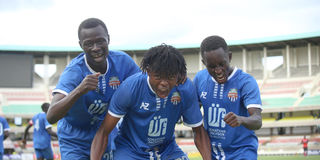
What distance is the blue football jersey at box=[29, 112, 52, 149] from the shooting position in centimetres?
1316

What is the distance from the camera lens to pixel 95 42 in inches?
190

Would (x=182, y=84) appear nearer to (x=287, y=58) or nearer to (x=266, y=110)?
(x=266, y=110)

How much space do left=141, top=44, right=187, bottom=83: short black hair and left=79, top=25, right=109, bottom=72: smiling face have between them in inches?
26.0

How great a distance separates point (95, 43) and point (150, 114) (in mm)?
1034

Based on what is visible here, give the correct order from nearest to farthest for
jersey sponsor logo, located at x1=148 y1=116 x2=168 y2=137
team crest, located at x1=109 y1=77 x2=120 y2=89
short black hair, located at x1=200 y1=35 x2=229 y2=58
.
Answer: jersey sponsor logo, located at x1=148 y1=116 x2=168 y2=137 → short black hair, located at x1=200 y1=35 x2=229 y2=58 → team crest, located at x1=109 y1=77 x2=120 y2=89

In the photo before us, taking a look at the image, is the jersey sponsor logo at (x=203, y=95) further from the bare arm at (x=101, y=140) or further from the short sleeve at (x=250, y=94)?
the bare arm at (x=101, y=140)

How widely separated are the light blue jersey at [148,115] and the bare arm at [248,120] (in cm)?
51

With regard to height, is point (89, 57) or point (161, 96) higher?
point (89, 57)

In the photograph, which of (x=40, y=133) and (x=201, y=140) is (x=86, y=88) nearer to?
(x=201, y=140)

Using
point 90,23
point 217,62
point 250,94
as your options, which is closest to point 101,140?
point 90,23

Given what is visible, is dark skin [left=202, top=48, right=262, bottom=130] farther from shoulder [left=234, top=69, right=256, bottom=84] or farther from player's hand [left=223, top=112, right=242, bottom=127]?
player's hand [left=223, top=112, right=242, bottom=127]

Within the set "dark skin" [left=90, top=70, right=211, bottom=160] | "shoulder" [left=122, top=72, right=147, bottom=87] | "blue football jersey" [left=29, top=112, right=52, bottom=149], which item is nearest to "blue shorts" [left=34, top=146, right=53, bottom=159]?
"blue football jersey" [left=29, top=112, right=52, bottom=149]

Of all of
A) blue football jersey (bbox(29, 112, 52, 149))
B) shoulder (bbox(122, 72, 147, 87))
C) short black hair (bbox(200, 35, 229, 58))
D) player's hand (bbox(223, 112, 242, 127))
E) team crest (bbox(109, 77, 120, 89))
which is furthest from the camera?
blue football jersey (bbox(29, 112, 52, 149))

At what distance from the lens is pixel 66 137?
555 centimetres
